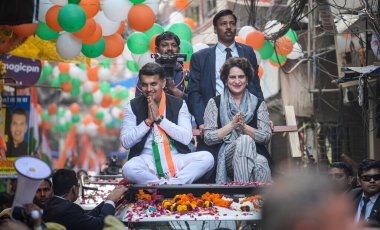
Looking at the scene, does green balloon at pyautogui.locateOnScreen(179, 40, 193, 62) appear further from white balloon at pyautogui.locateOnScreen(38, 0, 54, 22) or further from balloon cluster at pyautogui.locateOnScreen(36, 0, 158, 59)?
white balloon at pyautogui.locateOnScreen(38, 0, 54, 22)

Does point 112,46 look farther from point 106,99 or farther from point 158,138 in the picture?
point 106,99

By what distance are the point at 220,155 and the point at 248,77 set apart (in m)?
0.91

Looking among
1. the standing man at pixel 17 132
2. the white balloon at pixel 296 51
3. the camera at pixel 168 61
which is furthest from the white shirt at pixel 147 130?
the standing man at pixel 17 132

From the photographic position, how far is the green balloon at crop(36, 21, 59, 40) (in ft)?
39.9

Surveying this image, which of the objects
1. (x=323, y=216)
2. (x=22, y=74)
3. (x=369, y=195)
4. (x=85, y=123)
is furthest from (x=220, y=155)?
(x=85, y=123)

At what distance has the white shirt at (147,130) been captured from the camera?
7363 mm

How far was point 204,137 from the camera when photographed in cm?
788

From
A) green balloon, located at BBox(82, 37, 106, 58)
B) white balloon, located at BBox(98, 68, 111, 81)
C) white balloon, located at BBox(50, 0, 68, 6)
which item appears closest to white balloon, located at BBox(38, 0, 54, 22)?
white balloon, located at BBox(50, 0, 68, 6)

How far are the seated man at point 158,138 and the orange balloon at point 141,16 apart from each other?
465cm

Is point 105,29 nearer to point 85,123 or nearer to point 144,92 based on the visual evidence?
point 144,92

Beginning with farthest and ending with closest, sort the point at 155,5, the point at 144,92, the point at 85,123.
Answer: the point at 85,123
the point at 155,5
the point at 144,92

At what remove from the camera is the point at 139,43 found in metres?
12.8

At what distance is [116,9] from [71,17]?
1.20m

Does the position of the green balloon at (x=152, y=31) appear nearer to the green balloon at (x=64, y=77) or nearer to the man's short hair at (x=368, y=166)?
the man's short hair at (x=368, y=166)
